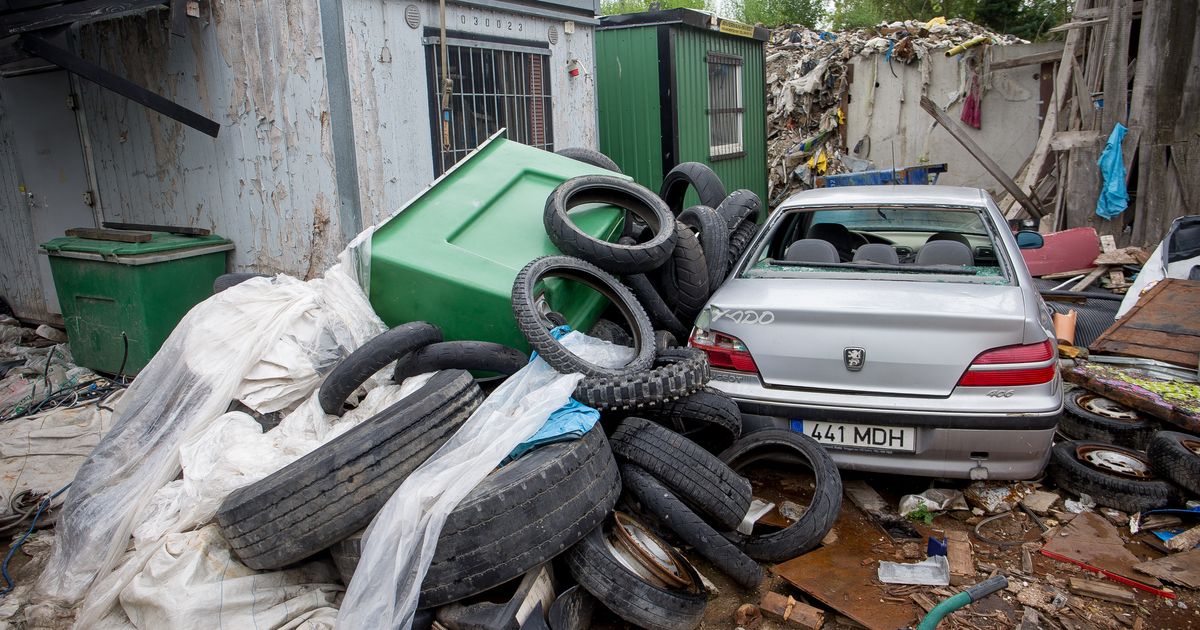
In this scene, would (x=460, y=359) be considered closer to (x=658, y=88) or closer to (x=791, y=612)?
(x=791, y=612)

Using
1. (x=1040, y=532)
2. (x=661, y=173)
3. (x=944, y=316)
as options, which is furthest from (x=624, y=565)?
(x=661, y=173)

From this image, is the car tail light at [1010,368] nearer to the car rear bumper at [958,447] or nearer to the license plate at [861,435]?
the car rear bumper at [958,447]

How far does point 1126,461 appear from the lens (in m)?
3.91

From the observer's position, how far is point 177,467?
135 inches

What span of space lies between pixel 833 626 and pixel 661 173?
24.7 feet

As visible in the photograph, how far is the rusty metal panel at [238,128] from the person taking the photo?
18.5ft

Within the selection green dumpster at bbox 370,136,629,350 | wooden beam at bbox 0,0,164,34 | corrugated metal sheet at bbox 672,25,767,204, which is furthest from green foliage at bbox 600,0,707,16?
green dumpster at bbox 370,136,629,350

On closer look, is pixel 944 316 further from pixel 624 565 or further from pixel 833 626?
pixel 624 565

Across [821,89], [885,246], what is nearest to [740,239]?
[885,246]

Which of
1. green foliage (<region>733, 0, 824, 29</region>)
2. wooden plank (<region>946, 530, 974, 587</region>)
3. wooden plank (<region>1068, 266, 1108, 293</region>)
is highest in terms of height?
green foliage (<region>733, 0, 824, 29</region>)

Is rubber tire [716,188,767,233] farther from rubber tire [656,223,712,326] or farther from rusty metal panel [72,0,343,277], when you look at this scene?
rusty metal panel [72,0,343,277]

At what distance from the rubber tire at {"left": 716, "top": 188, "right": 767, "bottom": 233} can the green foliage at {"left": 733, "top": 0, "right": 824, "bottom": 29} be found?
2579 cm

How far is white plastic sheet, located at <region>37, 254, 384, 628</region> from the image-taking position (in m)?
3.18

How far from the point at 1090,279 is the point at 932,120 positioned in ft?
28.8
